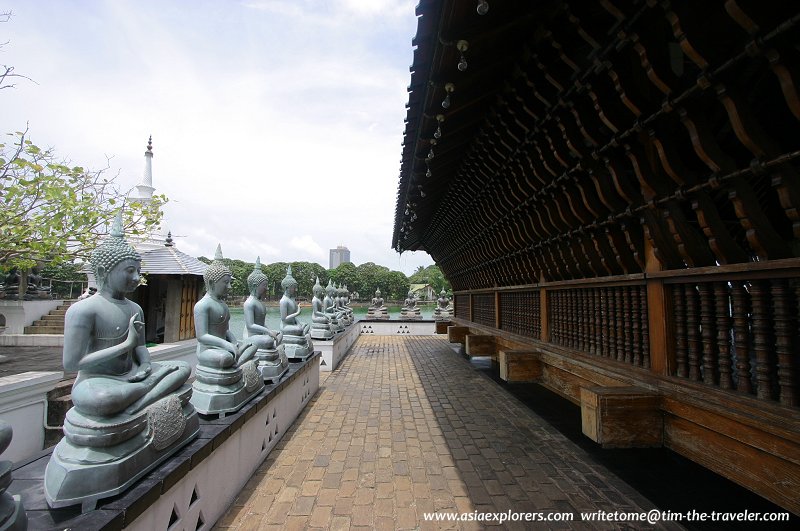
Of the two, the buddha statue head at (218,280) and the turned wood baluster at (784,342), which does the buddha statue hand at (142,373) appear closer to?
the buddha statue head at (218,280)

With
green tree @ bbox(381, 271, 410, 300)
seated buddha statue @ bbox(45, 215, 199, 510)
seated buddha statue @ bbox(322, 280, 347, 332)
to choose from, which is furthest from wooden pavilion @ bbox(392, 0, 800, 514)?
green tree @ bbox(381, 271, 410, 300)

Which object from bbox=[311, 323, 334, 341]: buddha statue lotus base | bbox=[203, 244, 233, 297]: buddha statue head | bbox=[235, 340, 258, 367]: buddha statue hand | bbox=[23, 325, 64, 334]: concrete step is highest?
bbox=[203, 244, 233, 297]: buddha statue head

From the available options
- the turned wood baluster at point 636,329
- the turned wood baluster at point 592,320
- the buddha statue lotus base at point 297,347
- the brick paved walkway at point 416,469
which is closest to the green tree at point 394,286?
the buddha statue lotus base at point 297,347

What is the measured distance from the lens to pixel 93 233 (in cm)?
734

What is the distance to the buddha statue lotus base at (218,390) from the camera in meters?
3.55

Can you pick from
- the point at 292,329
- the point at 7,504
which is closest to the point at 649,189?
the point at 7,504

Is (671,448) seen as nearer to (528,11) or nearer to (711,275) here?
(711,275)

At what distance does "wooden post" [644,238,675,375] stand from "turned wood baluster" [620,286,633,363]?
13.2 inches

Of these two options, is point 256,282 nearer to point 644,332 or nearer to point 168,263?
point 644,332

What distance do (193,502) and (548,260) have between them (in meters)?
5.27

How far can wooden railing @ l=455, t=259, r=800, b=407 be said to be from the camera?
238cm

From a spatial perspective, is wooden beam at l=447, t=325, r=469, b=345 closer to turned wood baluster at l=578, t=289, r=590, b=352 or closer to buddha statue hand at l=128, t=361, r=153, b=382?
turned wood baluster at l=578, t=289, r=590, b=352

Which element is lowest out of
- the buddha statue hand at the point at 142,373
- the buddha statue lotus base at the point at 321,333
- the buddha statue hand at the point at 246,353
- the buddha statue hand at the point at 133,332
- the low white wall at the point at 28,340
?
the low white wall at the point at 28,340

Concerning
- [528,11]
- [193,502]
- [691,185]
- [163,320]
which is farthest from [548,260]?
[163,320]
